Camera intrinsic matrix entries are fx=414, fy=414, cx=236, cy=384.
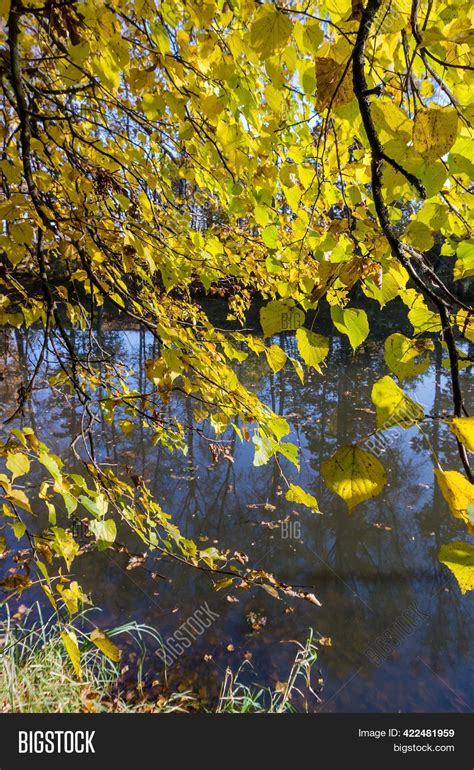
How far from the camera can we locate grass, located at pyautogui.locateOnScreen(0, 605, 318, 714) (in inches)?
84.5

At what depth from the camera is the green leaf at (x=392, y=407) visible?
52 cm

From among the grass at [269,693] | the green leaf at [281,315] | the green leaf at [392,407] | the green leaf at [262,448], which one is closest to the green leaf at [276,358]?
the green leaf at [262,448]

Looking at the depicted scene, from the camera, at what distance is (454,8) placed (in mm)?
681

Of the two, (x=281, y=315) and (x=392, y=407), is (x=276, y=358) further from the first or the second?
(x=392, y=407)

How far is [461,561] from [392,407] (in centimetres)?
20

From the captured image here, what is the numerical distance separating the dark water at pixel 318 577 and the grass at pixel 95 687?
0.42 ft

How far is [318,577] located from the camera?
3488 millimetres

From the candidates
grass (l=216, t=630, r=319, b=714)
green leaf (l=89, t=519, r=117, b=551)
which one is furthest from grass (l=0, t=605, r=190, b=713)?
green leaf (l=89, t=519, r=117, b=551)

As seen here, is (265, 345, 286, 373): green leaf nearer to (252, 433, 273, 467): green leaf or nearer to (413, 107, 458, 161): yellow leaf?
(252, 433, 273, 467): green leaf

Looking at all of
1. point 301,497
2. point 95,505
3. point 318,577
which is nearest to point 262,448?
point 301,497

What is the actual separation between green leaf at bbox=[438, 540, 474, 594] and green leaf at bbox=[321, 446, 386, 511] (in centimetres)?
11

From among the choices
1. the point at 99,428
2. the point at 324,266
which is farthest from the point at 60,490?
the point at 99,428

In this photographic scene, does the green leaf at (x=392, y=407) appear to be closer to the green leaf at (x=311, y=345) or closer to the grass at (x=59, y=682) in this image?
the green leaf at (x=311, y=345)
